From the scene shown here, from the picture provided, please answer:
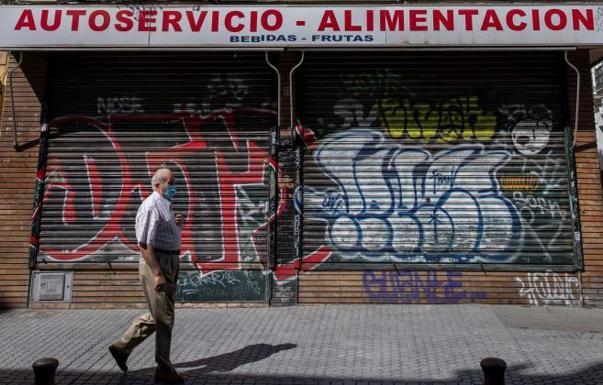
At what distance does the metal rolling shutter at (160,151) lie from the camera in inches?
305

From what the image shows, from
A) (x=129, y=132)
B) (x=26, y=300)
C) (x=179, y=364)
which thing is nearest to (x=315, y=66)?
(x=129, y=132)

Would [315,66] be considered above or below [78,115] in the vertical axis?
above

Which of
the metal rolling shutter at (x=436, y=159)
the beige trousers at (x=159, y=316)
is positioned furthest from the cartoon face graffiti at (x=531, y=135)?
the beige trousers at (x=159, y=316)

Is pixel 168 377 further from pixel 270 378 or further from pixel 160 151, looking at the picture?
pixel 160 151

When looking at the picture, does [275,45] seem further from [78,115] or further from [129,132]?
[78,115]

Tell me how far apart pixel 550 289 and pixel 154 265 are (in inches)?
235

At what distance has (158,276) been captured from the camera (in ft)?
14.5

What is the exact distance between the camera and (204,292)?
7602 mm

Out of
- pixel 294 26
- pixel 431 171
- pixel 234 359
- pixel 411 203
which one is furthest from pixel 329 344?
pixel 294 26

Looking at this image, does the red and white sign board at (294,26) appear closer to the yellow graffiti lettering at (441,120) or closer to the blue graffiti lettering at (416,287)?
the yellow graffiti lettering at (441,120)

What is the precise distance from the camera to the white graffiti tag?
7.39 m

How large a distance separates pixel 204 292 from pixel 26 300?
2749 millimetres

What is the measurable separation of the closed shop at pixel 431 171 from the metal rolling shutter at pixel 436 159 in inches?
0.6

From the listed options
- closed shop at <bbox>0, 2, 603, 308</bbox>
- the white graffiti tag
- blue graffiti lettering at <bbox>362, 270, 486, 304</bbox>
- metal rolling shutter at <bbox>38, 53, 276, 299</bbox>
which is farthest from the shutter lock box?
the white graffiti tag
